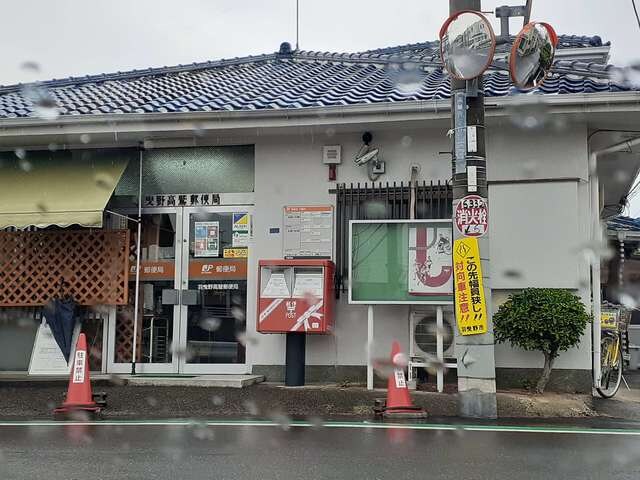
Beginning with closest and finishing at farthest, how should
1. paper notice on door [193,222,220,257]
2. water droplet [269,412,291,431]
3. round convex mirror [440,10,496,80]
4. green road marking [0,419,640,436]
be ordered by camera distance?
green road marking [0,419,640,436] < water droplet [269,412,291,431] < round convex mirror [440,10,496,80] < paper notice on door [193,222,220,257]

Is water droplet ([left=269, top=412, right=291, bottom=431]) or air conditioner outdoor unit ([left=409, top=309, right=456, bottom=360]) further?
air conditioner outdoor unit ([left=409, top=309, right=456, bottom=360])

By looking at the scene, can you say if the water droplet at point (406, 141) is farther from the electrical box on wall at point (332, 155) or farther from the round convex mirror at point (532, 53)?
the round convex mirror at point (532, 53)

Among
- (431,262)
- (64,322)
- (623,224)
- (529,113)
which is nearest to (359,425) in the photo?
(431,262)

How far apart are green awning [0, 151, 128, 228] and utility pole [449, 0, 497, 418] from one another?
17.2 ft

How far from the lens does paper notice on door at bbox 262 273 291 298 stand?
9.72m

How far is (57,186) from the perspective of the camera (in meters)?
11.1

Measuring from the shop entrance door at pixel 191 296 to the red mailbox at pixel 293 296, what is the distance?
3.69ft

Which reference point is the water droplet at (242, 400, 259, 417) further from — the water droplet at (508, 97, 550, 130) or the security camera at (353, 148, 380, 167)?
the water droplet at (508, 97, 550, 130)

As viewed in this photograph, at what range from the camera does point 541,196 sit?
9.84 metres

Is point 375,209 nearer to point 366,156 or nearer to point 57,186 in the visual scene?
point 366,156

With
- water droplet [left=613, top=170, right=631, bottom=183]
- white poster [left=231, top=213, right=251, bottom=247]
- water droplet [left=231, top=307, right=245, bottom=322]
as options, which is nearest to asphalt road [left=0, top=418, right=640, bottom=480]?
water droplet [left=231, top=307, right=245, bottom=322]

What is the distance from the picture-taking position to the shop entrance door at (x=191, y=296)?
10.8 metres

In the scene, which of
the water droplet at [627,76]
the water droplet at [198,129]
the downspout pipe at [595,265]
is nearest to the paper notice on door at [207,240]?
the water droplet at [198,129]

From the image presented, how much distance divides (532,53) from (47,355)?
26.0ft
